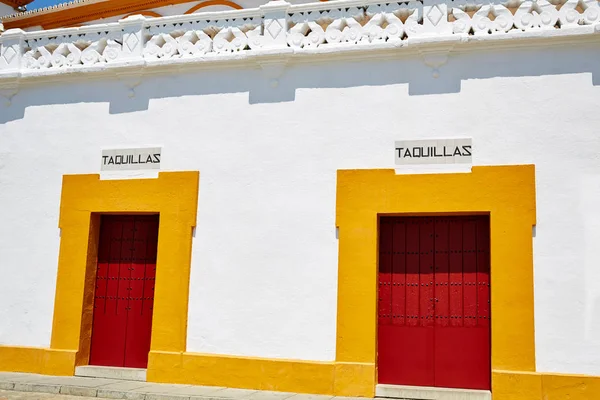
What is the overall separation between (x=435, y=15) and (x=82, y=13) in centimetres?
658

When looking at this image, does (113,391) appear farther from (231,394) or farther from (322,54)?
(322,54)

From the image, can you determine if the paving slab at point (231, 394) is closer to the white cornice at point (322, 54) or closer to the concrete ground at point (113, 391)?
the concrete ground at point (113, 391)

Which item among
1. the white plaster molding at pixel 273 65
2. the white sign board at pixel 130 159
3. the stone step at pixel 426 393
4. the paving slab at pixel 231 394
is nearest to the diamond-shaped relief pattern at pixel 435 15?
the white plaster molding at pixel 273 65

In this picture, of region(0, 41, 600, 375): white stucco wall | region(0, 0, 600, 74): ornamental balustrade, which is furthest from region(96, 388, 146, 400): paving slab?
region(0, 0, 600, 74): ornamental balustrade

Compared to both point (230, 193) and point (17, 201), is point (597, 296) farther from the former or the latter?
point (17, 201)

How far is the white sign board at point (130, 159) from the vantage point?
28.0 ft

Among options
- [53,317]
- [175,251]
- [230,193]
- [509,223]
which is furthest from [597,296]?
[53,317]

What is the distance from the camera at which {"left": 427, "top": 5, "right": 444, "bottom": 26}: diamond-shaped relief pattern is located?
303 inches

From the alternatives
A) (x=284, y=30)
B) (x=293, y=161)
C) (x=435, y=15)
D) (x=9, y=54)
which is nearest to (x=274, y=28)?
(x=284, y=30)

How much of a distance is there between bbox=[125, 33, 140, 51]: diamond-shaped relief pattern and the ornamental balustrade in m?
0.01

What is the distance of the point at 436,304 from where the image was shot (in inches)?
294

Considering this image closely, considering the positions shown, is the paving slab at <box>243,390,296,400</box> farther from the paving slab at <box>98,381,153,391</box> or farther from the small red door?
the small red door

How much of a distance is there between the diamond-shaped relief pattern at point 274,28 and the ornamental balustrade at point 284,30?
0.01m

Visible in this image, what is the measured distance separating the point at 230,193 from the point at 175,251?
3.17 ft
